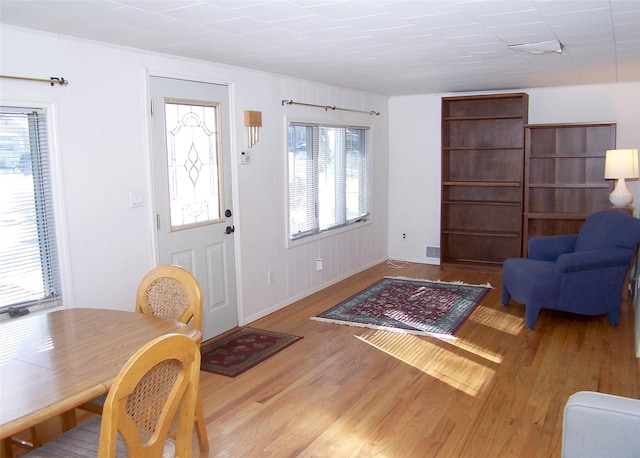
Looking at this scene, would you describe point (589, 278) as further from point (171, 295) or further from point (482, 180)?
point (171, 295)

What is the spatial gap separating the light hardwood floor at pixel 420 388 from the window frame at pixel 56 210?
41.4 inches

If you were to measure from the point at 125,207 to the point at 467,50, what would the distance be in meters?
2.64

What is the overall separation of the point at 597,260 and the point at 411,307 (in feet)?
5.33

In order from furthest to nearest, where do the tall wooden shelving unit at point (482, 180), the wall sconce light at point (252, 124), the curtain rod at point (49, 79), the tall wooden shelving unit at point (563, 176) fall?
the tall wooden shelving unit at point (482, 180) < the tall wooden shelving unit at point (563, 176) < the wall sconce light at point (252, 124) < the curtain rod at point (49, 79)

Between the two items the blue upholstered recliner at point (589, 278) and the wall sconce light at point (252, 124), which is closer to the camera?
the blue upholstered recliner at point (589, 278)

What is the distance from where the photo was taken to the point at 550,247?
5207mm

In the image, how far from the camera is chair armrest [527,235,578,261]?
520cm

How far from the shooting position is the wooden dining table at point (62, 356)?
1777 millimetres

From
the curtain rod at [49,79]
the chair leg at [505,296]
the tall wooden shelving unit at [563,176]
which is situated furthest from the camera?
the tall wooden shelving unit at [563,176]

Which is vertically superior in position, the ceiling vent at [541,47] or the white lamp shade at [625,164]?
the ceiling vent at [541,47]

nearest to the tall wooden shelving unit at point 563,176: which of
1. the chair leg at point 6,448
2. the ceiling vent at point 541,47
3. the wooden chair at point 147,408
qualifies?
the ceiling vent at point 541,47

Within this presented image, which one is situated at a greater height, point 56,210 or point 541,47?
point 541,47

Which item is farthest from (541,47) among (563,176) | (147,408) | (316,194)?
(147,408)

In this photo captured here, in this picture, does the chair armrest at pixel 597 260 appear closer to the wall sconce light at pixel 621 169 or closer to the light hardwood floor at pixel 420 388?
the light hardwood floor at pixel 420 388
